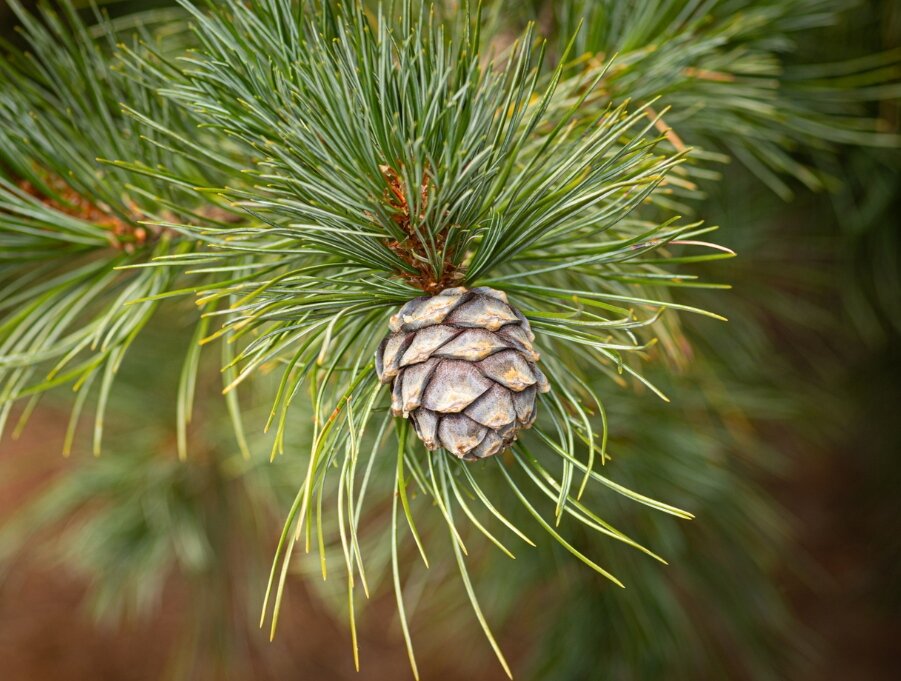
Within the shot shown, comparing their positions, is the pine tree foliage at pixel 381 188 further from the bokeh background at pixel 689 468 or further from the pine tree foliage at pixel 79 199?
the bokeh background at pixel 689 468

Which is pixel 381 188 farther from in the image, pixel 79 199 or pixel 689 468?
pixel 689 468

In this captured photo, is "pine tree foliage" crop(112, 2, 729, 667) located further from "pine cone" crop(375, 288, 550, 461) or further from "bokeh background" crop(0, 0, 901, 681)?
"bokeh background" crop(0, 0, 901, 681)

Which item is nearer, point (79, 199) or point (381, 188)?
point (381, 188)

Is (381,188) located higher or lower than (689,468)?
higher

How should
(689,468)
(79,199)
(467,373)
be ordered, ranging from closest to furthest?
(467,373) < (79,199) < (689,468)

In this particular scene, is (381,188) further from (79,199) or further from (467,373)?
(79,199)

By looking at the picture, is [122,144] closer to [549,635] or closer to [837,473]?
[549,635]

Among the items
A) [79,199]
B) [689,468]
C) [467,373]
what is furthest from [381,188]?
[689,468]

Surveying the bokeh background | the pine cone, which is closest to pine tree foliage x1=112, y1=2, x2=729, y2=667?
the pine cone

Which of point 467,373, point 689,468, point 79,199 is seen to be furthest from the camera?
point 689,468

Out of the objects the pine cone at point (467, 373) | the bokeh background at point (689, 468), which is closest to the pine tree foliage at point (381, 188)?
the pine cone at point (467, 373)
